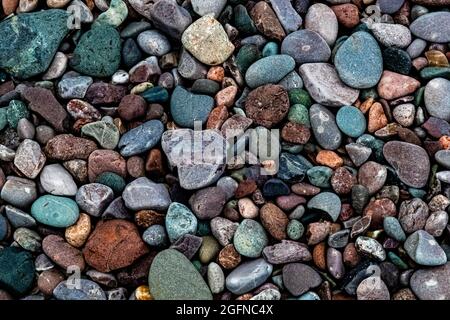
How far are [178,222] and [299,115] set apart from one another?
0.51 m

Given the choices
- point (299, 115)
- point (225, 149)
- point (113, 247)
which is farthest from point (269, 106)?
point (113, 247)

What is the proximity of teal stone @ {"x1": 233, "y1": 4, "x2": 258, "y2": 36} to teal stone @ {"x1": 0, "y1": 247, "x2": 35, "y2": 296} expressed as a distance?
0.99 metres

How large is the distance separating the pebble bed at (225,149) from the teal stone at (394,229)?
2 cm

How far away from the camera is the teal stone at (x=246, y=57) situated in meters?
1.88

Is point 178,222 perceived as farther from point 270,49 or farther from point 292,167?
point 270,49

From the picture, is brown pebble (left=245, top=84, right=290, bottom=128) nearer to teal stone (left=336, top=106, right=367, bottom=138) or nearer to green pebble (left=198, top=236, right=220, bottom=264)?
teal stone (left=336, top=106, right=367, bottom=138)

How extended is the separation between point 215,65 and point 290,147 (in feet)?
1.25

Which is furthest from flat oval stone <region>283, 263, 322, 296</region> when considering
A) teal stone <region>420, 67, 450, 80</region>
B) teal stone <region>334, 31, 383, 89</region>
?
teal stone <region>420, 67, 450, 80</region>

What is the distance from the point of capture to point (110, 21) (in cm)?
193

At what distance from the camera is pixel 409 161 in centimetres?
172

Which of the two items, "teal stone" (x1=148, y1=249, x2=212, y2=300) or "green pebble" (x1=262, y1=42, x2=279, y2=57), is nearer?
"teal stone" (x1=148, y1=249, x2=212, y2=300)

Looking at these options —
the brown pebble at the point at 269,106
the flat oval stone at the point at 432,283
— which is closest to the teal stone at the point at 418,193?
the flat oval stone at the point at 432,283

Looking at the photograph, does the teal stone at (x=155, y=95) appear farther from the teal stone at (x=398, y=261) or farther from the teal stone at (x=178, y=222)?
the teal stone at (x=398, y=261)

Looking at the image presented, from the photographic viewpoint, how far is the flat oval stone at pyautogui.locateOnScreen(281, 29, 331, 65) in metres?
1.88
